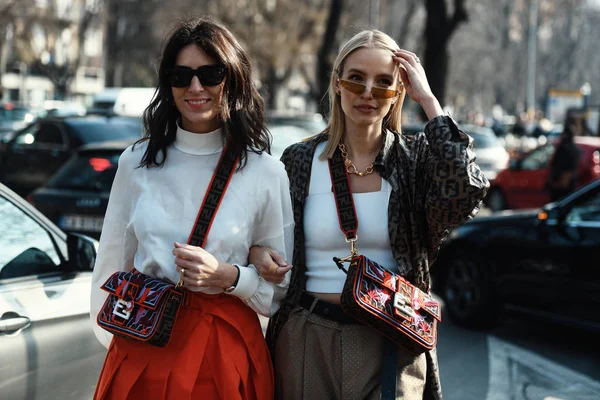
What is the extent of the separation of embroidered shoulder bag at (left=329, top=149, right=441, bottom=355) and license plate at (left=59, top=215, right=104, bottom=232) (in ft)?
17.5

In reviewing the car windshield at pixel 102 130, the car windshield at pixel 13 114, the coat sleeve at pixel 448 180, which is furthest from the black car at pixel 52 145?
the car windshield at pixel 13 114

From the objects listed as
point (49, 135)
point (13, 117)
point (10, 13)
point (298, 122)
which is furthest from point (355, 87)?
point (10, 13)

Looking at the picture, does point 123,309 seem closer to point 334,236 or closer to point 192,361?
point 192,361

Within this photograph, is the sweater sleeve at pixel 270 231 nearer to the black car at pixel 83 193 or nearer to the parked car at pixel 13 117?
the black car at pixel 83 193

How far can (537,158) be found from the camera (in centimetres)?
1422

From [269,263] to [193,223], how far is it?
0.87ft

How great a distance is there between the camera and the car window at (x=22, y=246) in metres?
3.43

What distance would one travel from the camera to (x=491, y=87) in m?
72.6

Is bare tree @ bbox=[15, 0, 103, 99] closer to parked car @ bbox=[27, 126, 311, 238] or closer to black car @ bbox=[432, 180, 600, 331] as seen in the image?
parked car @ bbox=[27, 126, 311, 238]

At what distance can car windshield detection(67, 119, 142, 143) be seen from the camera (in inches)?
455

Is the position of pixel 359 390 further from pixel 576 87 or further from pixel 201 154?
pixel 576 87

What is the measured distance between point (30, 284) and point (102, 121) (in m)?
8.99

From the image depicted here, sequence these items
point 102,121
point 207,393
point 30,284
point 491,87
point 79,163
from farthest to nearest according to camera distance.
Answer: point 491,87, point 102,121, point 79,163, point 30,284, point 207,393

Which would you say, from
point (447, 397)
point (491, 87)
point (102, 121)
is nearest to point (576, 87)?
point (491, 87)
